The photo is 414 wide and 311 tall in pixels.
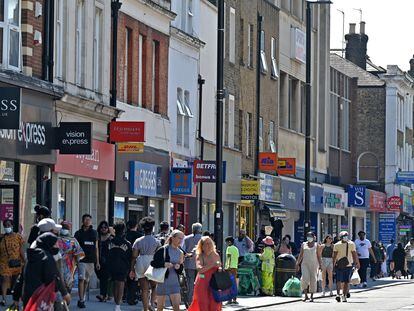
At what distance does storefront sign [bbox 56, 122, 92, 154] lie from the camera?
105 feet

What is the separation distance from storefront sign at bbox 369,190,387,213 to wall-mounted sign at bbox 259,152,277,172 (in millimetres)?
21761

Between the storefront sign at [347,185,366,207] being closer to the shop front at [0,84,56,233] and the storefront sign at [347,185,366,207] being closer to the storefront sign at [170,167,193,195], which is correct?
the storefront sign at [170,167,193,195]

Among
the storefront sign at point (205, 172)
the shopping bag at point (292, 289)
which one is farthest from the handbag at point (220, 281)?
the shopping bag at point (292, 289)

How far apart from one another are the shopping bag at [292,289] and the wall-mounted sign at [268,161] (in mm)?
13056

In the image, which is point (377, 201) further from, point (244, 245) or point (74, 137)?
point (74, 137)

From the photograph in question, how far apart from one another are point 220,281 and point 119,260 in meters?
6.05

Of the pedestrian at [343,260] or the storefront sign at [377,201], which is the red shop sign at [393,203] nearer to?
the storefront sign at [377,201]

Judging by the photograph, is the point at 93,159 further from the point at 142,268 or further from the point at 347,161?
the point at 347,161

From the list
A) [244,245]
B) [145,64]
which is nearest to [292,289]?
[244,245]

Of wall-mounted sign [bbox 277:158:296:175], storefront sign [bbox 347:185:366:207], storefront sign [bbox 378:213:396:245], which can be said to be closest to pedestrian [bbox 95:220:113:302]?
wall-mounted sign [bbox 277:158:296:175]

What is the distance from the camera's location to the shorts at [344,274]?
3869cm

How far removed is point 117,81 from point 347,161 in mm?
38737

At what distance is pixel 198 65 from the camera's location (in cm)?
4666

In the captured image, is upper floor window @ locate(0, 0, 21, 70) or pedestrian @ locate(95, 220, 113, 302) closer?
upper floor window @ locate(0, 0, 21, 70)
